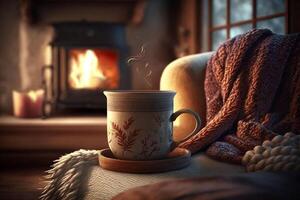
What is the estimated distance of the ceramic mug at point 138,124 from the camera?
2.44 feet

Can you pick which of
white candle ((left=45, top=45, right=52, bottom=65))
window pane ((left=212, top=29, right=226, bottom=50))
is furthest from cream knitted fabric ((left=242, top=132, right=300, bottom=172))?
white candle ((left=45, top=45, right=52, bottom=65))

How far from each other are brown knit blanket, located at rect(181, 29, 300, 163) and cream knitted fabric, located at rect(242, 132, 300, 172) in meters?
0.14

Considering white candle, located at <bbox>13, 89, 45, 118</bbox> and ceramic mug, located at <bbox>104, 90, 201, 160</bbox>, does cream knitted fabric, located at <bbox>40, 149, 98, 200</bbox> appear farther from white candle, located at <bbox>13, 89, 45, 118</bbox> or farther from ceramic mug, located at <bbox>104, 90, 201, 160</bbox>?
white candle, located at <bbox>13, 89, 45, 118</bbox>

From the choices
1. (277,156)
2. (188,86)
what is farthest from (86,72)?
(277,156)

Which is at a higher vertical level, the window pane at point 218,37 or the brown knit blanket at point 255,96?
the window pane at point 218,37

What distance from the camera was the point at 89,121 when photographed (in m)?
2.34

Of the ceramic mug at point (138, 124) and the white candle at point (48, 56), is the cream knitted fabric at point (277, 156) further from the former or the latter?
the white candle at point (48, 56)

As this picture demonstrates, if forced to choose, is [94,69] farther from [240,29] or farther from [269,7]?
[269,7]

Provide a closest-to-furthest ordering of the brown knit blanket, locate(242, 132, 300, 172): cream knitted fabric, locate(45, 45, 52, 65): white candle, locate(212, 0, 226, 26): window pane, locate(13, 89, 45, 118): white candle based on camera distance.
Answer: locate(242, 132, 300, 172): cream knitted fabric → the brown knit blanket → locate(212, 0, 226, 26): window pane → locate(13, 89, 45, 118): white candle → locate(45, 45, 52, 65): white candle

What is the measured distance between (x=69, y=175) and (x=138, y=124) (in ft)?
0.52

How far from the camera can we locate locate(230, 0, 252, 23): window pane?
6.91 ft

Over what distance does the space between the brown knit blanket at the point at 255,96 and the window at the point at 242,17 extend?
2.30 ft

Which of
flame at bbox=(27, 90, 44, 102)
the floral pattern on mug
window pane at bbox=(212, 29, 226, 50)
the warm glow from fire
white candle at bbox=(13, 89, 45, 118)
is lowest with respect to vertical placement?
white candle at bbox=(13, 89, 45, 118)

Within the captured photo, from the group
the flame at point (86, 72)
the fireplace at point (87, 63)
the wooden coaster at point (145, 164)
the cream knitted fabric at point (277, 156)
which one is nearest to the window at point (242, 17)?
the fireplace at point (87, 63)
